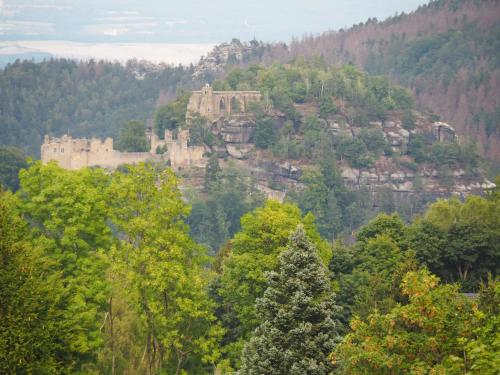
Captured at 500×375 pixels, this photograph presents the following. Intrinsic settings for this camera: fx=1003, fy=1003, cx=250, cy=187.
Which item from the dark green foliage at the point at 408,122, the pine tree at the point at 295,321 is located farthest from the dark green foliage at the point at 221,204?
the pine tree at the point at 295,321

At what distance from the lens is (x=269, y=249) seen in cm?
2870

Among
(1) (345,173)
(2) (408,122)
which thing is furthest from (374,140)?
(1) (345,173)

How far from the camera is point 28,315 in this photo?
21.6 meters

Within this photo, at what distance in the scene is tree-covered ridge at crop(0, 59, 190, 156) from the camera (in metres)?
151

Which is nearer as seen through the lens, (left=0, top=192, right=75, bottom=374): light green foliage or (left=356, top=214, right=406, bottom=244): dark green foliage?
(left=0, top=192, right=75, bottom=374): light green foliage

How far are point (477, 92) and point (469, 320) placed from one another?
135080 mm

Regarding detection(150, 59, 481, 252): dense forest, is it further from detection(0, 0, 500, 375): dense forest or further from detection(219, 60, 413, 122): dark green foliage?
detection(0, 0, 500, 375): dense forest

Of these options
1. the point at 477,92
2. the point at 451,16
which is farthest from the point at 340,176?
the point at 451,16

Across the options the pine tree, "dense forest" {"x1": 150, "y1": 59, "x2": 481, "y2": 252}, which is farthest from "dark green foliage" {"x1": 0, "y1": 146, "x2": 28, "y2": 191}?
the pine tree

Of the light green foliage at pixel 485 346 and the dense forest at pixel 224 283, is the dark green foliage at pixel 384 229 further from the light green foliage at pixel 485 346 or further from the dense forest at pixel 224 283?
the light green foliage at pixel 485 346

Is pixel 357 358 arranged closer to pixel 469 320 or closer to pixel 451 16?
pixel 469 320

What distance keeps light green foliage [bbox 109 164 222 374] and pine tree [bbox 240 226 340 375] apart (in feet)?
8.29

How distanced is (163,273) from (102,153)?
2284 inches

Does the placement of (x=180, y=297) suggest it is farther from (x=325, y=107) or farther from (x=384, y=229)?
(x=325, y=107)
